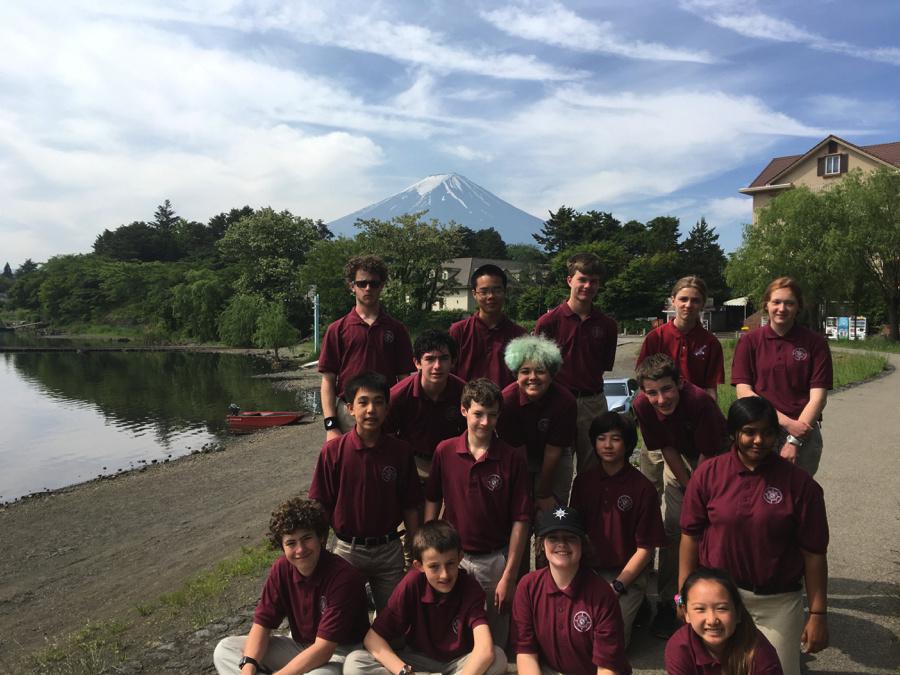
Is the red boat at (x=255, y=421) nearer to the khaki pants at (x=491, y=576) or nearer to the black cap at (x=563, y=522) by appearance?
the khaki pants at (x=491, y=576)

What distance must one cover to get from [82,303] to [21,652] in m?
85.7

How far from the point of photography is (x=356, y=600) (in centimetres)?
363

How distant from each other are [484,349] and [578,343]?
0.79 meters

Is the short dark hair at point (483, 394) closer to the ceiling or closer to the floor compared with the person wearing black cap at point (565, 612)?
closer to the ceiling

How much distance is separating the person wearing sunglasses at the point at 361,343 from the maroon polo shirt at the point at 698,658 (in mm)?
3131

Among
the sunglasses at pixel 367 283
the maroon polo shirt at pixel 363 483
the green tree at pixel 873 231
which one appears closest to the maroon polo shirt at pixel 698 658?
the maroon polo shirt at pixel 363 483

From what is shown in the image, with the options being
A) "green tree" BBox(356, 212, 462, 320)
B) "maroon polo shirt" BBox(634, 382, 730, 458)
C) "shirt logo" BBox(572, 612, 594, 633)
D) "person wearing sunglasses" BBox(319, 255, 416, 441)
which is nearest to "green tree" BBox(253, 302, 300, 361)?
"green tree" BBox(356, 212, 462, 320)

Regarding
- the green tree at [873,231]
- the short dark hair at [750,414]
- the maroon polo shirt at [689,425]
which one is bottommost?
the maroon polo shirt at [689,425]

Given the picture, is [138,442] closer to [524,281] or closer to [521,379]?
[521,379]

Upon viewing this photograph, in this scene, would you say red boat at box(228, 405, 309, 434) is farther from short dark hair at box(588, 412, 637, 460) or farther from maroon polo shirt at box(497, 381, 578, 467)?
short dark hair at box(588, 412, 637, 460)

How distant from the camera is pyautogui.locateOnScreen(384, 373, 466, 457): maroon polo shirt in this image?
4.70 m

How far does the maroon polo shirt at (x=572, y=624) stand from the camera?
3.11 metres

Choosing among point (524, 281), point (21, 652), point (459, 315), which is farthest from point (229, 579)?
point (524, 281)

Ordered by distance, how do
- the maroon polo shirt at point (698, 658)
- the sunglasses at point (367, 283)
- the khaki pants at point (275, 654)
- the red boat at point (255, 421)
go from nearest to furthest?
the maroon polo shirt at point (698, 658)
the khaki pants at point (275, 654)
the sunglasses at point (367, 283)
the red boat at point (255, 421)
